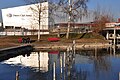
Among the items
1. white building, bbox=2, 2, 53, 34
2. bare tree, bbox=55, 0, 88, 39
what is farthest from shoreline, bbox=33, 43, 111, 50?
white building, bbox=2, 2, 53, 34

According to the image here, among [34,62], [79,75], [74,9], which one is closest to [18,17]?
[74,9]

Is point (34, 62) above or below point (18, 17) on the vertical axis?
below

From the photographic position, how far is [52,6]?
74.2 meters

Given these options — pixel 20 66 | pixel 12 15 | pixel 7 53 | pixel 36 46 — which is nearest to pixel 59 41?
pixel 36 46

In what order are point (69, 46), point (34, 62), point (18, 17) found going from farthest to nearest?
1. point (18, 17)
2. point (69, 46)
3. point (34, 62)

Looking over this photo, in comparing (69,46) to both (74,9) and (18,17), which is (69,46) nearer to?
(74,9)

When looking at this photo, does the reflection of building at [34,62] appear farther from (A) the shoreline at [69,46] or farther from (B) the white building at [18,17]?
(B) the white building at [18,17]

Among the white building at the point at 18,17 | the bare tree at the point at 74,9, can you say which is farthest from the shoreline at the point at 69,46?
the white building at the point at 18,17

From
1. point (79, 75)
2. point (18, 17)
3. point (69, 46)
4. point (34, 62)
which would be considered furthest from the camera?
point (18, 17)

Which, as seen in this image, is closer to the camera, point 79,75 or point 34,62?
point 79,75

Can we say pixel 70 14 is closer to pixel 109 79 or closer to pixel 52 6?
pixel 52 6

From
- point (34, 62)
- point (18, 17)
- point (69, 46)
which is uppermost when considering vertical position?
point (18, 17)

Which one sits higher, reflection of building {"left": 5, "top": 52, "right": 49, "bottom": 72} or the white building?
the white building

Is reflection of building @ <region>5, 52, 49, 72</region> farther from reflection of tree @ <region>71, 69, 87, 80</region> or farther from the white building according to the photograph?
the white building
